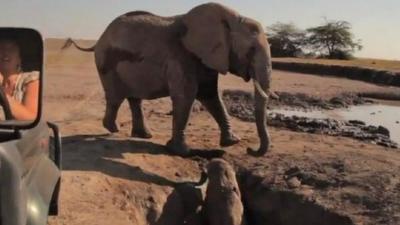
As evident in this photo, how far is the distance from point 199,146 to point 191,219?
256 centimetres

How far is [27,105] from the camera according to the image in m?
3.68

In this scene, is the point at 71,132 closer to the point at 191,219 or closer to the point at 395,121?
the point at 191,219

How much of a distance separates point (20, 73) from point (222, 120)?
8.60 m

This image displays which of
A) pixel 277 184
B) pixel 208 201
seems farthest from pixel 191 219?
pixel 277 184

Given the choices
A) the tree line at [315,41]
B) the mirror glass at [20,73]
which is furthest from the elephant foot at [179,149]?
the tree line at [315,41]

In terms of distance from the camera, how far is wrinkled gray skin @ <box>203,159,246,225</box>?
927 cm

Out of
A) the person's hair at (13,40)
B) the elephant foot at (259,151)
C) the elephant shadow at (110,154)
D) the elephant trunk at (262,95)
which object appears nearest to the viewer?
the person's hair at (13,40)

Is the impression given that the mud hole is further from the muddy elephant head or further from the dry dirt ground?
the muddy elephant head

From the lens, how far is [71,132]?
12695mm

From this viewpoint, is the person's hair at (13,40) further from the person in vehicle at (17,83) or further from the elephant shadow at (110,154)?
the elephant shadow at (110,154)

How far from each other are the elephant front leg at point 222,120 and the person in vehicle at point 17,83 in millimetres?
8451

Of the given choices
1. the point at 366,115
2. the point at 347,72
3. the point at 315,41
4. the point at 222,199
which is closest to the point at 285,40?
the point at 315,41

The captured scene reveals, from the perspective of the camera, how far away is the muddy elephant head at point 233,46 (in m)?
10.6

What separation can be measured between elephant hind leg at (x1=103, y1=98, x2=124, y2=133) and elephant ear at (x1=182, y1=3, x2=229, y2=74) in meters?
1.92
